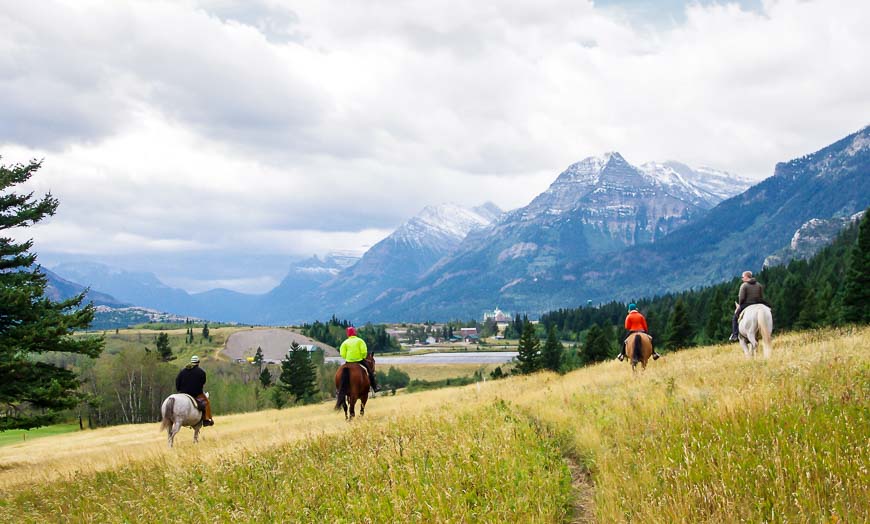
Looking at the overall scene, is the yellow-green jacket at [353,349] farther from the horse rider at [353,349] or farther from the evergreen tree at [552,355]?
the evergreen tree at [552,355]

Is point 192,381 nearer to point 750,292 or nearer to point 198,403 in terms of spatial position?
point 198,403

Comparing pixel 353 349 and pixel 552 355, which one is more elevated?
pixel 353 349

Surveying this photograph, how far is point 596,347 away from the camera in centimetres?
7531

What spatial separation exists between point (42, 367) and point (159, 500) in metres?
16.1

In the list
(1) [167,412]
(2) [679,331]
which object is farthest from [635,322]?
(2) [679,331]

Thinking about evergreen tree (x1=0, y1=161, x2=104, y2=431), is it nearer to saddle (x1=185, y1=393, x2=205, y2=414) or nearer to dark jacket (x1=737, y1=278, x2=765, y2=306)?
saddle (x1=185, y1=393, x2=205, y2=414)

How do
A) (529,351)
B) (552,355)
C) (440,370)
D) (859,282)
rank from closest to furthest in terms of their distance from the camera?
1. (859,282)
2. (529,351)
3. (552,355)
4. (440,370)

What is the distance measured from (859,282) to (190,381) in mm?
52724

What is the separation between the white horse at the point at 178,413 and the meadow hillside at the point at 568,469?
7377 millimetres

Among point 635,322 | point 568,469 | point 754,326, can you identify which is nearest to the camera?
point 568,469

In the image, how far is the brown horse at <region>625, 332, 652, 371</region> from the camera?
21.9 metres

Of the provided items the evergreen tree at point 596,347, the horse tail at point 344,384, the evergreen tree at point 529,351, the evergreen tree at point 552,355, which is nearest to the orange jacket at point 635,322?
the horse tail at point 344,384

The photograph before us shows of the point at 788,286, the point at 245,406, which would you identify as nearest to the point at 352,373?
the point at 788,286

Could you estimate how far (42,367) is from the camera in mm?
20875
